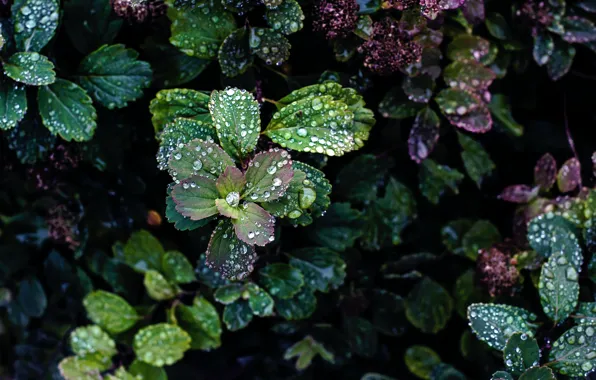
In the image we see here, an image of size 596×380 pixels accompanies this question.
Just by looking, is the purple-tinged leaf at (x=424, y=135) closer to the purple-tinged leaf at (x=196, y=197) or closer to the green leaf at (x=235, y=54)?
the green leaf at (x=235, y=54)

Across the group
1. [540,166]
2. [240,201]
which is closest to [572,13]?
[540,166]

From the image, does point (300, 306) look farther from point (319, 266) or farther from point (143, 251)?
point (143, 251)

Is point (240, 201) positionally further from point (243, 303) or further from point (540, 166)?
point (540, 166)

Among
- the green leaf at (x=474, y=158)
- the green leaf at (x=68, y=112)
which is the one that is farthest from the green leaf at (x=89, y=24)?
the green leaf at (x=474, y=158)

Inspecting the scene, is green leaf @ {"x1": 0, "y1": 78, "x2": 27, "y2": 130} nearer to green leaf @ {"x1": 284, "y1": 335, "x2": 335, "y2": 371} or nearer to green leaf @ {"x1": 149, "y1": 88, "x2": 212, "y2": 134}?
green leaf @ {"x1": 149, "y1": 88, "x2": 212, "y2": 134}

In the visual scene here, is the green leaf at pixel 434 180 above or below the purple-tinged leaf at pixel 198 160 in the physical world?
below

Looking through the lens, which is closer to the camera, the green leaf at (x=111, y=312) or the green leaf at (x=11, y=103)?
the green leaf at (x=11, y=103)
